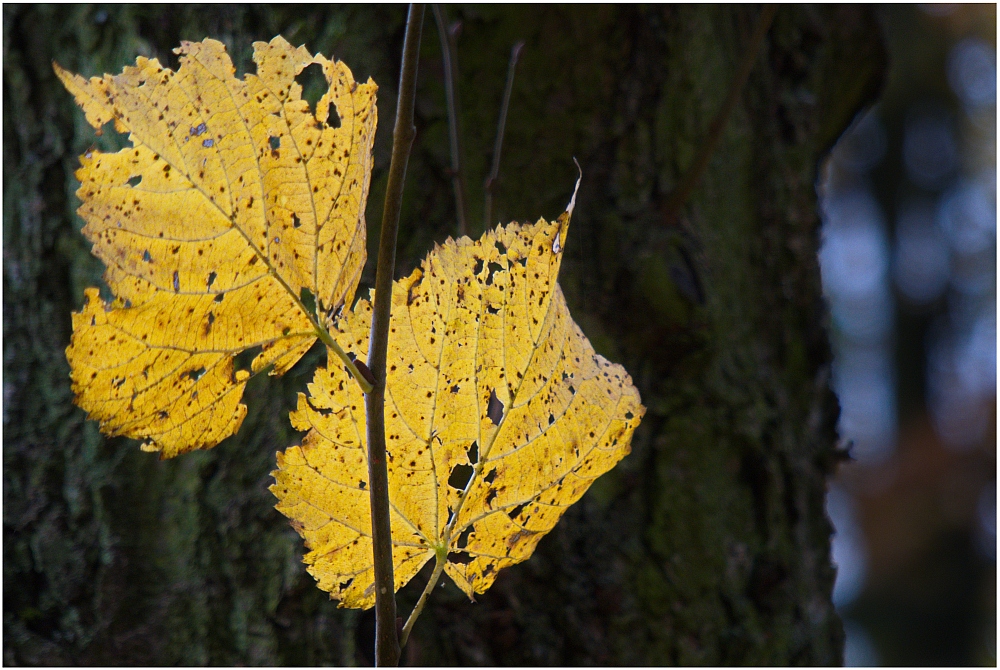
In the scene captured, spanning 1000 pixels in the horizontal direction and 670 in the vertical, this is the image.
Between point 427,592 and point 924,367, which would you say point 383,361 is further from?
point 924,367

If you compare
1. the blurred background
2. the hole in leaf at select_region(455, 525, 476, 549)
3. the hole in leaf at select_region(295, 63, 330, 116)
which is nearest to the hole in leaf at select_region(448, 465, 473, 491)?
the hole in leaf at select_region(455, 525, 476, 549)

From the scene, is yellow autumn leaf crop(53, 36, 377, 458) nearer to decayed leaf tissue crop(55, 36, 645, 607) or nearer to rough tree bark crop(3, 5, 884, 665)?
decayed leaf tissue crop(55, 36, 645, 607)

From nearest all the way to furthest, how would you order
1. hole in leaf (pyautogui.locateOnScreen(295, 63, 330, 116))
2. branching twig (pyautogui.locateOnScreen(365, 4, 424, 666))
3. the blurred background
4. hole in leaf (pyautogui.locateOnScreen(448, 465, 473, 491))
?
branching twig (pyautogui.locateOnScreen(365, 4, 424, 666)) < hole in leaf (pyautogui.locateOnScreen(448, 465, 473, 491)) < hole in leaf (pyautogui.locateOnScreen(295, 63, 330, 116)) < the blurred background

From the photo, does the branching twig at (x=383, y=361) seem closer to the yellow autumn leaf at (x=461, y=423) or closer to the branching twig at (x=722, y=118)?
the yellow autumn leaf at (x=461, y=423)

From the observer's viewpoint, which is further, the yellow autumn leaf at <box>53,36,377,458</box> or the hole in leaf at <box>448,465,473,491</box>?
the hole in leaf at <box>448,465,473,491</box>

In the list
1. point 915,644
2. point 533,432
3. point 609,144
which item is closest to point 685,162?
point 609,144
